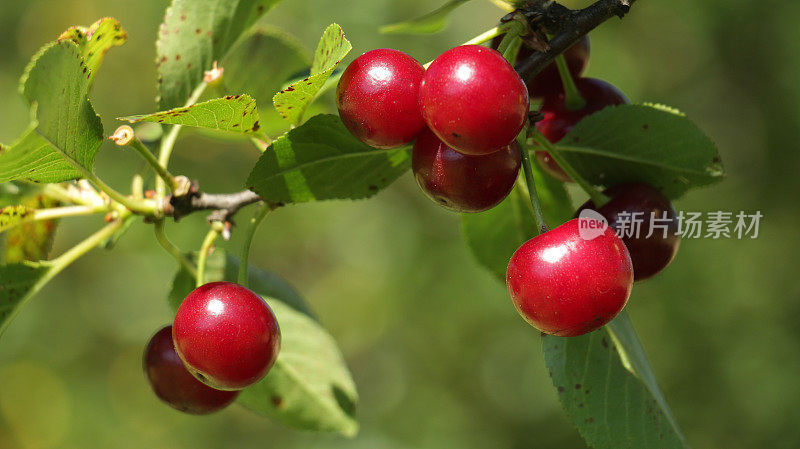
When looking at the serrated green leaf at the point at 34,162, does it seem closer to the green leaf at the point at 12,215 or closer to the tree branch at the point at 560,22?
the green leaf at the point at 12,215

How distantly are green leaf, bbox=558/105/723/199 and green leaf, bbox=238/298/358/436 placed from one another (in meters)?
0.70

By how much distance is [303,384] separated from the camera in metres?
1.61

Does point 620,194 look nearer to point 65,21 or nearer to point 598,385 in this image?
point 598,385

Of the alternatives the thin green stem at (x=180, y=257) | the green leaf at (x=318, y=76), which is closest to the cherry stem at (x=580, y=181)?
the green leaf at (x=318, y=76)

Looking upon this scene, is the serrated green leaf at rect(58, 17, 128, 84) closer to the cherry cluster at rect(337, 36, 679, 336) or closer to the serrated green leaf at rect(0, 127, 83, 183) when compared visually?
the serrated green leaf at rect(0, 127, 83, 183)

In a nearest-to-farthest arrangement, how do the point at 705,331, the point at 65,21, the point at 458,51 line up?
the point at 458,51, the point at 705,331, the point at 65,21

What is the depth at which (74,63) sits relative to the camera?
101 centimetres

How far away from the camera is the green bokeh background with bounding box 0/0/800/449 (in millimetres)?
4336

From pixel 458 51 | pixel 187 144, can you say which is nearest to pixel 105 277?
pixel 187 144

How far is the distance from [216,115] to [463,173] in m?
0.36

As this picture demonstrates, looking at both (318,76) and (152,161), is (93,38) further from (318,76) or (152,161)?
(318,76)

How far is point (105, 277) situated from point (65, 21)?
2111 millimetres

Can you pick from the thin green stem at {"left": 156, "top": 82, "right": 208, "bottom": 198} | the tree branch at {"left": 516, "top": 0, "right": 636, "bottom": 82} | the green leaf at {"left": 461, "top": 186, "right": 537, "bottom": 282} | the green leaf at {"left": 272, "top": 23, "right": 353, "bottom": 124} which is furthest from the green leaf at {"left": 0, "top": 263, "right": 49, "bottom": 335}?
the tree branch at {"left": 516, "top": 0, "right": 636, "bottom": 82}

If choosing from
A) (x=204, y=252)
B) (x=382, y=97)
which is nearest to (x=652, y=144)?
(x=382, y=97)
